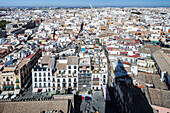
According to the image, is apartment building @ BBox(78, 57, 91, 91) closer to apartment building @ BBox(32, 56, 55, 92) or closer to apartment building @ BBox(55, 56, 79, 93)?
apartment building @ BBox(55, 56, 79, 93)

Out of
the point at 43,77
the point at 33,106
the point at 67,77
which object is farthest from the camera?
the point at 43,77

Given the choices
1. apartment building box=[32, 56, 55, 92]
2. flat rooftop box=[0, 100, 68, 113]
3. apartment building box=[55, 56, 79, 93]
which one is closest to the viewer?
flat rooftop box=[0, 100, 68, 113]

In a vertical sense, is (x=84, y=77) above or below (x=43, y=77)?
above

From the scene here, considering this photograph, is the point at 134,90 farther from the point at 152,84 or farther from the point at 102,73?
the point at 102,73

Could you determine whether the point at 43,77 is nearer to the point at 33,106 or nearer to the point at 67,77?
the point at 67,77

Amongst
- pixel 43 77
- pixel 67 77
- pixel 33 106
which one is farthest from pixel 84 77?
pixel 33 106

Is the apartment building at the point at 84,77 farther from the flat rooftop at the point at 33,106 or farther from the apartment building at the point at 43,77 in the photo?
the flat rooftop at the point at 33,106

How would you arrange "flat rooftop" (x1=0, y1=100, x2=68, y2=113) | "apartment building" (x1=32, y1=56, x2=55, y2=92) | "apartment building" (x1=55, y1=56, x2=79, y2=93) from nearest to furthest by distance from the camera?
"flat rooftop" (x1=0, y1=100, x2=68, y2=113), "apartment building" (x1=32, y1=56, x2=55, y2=92), "apartment building" (x1=55, y1=56, x2=79, y2=93)

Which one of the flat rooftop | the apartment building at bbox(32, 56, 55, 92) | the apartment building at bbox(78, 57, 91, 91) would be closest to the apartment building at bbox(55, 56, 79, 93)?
the apartment building at bbox(78, 57, 91, 91)

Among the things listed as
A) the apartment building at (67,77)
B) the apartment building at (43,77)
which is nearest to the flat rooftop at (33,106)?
the apartment building at (67,77)

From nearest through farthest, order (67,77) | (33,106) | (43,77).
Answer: (33,106)
(67,77)
(43,77)

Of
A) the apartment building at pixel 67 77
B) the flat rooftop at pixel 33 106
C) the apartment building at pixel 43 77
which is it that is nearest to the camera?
the flat rooftop at pixel 33 106

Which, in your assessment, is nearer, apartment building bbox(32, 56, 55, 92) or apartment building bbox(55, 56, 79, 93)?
apartment building bbox(32, 56, 55, 92)
